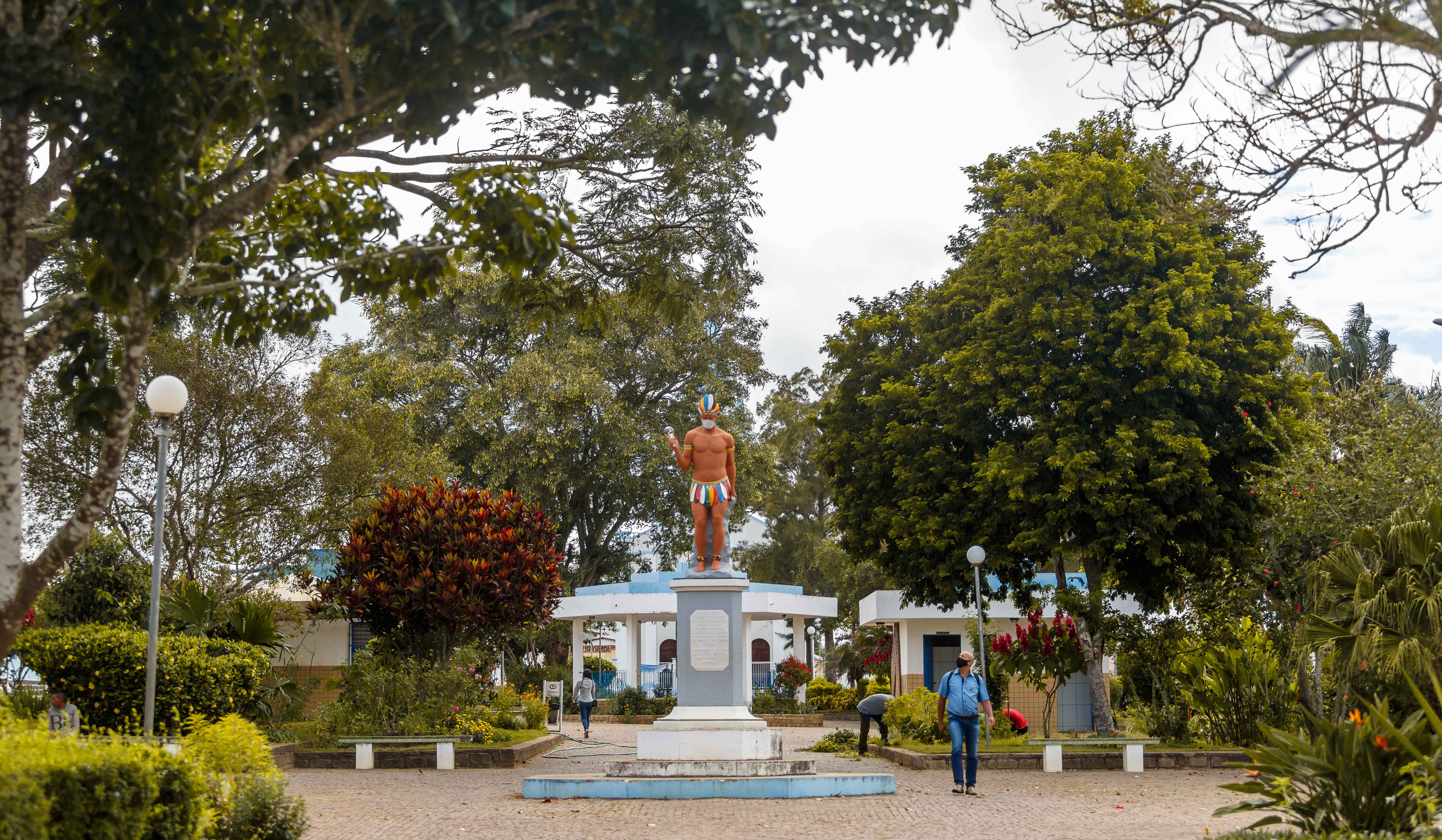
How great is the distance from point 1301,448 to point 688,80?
1420cm

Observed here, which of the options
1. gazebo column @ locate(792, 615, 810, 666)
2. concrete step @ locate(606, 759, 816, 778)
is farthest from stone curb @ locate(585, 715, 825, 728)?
concrete step @ locate(606, 759, 816, 778)

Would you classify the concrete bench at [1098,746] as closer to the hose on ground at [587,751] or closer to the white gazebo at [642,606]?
the hose on ground at [587,751]

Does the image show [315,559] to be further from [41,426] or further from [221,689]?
[221,689]

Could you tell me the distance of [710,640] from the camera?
15.5 meters

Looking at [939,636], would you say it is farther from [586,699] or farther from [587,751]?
[587,751]

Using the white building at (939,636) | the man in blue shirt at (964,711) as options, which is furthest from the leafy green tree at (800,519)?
the man in blue shirt at (964,711)

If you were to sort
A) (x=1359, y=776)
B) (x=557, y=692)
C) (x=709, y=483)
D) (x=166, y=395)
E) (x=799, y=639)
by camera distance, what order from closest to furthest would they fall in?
(x=1359, y=776), (x=166, y=395), (x=709, y=483), (x=557, y=692), (x=799, y=639)

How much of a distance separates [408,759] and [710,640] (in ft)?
16.9

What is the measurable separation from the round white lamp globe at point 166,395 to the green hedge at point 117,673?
5279mm

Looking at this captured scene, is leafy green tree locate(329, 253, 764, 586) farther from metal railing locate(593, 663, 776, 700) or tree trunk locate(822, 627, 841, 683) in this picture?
tree trunk locate(822, 627, 841, 683)

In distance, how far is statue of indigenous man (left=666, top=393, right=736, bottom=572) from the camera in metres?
16.2

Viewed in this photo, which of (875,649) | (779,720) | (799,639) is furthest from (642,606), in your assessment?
(875,649)

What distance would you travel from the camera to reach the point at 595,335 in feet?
113

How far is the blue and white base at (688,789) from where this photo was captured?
13281mm
